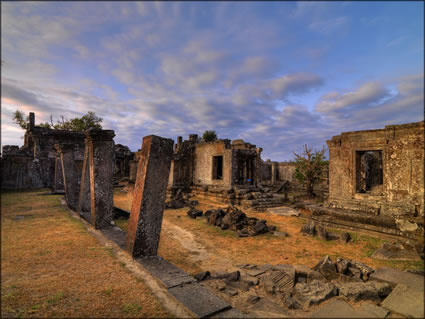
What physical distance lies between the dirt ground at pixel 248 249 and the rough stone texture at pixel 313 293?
169cm

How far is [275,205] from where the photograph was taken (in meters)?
14.8

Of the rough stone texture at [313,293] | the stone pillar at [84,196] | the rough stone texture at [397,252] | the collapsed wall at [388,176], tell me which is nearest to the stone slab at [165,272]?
the rough stone texture at [313,293]

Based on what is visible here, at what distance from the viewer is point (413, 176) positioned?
7.60 meters

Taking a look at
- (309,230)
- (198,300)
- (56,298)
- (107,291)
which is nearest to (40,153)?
(56,298)

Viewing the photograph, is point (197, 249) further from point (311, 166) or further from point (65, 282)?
point (311, 166)

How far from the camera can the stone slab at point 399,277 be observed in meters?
3.73

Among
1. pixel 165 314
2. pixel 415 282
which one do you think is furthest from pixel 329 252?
pixel 165 314

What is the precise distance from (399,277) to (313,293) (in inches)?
61.2

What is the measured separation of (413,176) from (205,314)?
8073mm

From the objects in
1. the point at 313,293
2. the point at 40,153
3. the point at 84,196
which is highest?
the point at 40,153

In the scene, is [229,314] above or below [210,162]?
below

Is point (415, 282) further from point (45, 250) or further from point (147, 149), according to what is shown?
point (45, 250)

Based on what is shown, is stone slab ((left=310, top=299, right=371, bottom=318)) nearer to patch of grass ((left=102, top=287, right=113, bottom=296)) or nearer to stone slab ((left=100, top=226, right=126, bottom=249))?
patch of grass ((left=102, top=287, right=113, bottom=296))

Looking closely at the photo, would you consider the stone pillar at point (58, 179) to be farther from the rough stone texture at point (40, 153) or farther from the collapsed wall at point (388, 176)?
the collapsed wall at point (388, 176)
